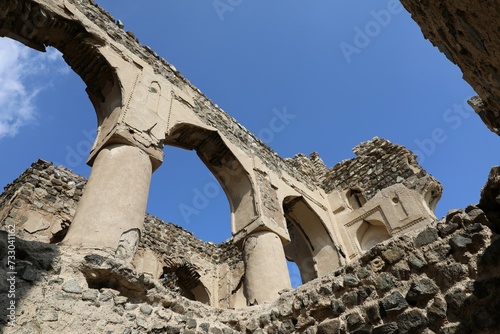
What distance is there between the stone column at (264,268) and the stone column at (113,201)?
84.0 inches

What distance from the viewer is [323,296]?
3.43m

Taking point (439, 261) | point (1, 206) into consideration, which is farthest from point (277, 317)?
point (1, 206)

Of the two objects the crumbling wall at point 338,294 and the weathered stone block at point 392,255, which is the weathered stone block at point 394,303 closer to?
the crumbling wall at point 338,294

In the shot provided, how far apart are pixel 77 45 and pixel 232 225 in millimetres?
3800

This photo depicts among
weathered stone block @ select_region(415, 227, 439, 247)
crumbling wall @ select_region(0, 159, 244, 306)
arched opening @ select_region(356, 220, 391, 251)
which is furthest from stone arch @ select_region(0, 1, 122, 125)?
arched opening @ select_region(356, 220, 391, 251)

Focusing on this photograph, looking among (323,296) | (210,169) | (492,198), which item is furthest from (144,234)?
(492,198)

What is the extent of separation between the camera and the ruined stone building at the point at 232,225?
2.63 m

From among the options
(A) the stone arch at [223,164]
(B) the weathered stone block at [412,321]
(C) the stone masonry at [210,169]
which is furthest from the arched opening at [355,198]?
(B) the weathered stone block at [412,321]

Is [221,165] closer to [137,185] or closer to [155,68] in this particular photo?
[155,68]

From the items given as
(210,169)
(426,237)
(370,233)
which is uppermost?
(210,169)

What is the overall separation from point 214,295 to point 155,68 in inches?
277

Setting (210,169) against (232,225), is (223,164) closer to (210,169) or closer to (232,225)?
(210,169)

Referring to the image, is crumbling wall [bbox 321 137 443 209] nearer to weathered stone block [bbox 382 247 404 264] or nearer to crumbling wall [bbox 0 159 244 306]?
crumbling wall [bbox 0 159 244 306]

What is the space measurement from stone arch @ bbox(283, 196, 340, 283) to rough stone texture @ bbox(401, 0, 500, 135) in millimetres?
6691
